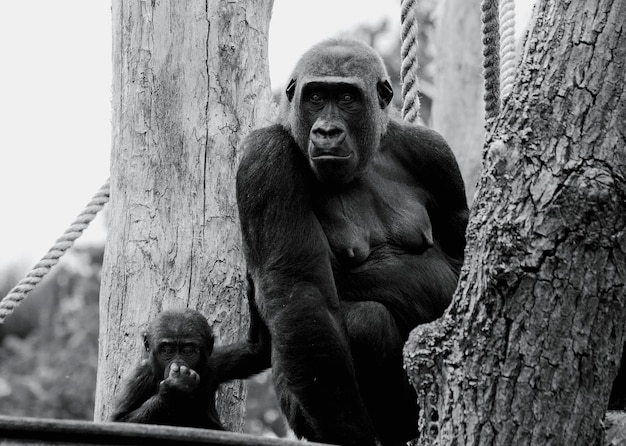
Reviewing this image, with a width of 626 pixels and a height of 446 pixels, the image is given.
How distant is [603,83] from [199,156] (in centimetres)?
209

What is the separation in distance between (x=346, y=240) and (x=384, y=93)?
0.63 metres

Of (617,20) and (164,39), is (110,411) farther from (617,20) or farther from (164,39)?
(617,20)

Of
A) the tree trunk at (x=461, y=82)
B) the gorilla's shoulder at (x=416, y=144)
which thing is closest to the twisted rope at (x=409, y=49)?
the gorilla's shoulder at (x=416, y=144)

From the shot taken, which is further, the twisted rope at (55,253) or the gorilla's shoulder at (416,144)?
the twisted rope at (55,253)

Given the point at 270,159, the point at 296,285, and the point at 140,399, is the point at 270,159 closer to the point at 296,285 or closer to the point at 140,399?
the point at 296,285

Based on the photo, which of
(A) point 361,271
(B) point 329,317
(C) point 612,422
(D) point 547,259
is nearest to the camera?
(D) point 547,259

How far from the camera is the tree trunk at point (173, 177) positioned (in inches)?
164

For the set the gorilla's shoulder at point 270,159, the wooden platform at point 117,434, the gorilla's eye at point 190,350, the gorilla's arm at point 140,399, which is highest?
the gorilla's shoulder at point 270,159

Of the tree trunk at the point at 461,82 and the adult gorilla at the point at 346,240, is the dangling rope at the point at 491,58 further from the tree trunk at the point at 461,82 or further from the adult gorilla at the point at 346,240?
the tree trunk at the point at 461,82

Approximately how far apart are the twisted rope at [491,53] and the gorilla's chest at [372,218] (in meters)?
0.61

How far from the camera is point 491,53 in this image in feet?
14.2

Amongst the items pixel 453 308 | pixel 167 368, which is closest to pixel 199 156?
pixel 167 368

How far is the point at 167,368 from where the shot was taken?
3.93m

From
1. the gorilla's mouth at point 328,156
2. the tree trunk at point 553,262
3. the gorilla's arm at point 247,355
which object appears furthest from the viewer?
the gorilla's arm at point 247,355
